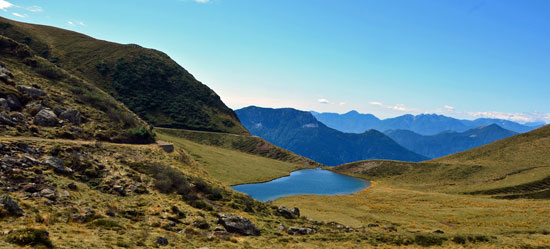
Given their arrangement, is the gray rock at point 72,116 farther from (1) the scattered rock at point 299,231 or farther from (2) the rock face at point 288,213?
(1) the scattered rock at point 299,231

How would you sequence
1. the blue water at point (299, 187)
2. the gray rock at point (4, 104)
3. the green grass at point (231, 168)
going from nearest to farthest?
the gray rock at point (4, 104) < the blue water at point (299, 187) < the green grass at point (231, 168)

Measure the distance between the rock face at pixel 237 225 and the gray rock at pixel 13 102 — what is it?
44.4m

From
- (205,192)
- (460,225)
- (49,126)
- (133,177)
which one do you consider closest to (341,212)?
(460,225)

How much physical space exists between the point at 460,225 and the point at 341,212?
2451 cm

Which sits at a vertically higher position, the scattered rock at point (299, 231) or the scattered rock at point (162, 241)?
the scattered rock at point (162, 241)

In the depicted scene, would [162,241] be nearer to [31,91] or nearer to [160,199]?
[160,199]

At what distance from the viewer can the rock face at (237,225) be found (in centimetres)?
3688

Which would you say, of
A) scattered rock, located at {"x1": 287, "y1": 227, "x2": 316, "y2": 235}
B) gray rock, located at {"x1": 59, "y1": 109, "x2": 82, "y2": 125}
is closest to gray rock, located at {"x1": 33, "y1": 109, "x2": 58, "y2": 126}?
gray rock, located at {"x1": 59, "y1": 109, "x2": 82, "y2": 125}

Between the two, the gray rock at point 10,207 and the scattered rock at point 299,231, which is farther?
the scattered rock at point 299,231

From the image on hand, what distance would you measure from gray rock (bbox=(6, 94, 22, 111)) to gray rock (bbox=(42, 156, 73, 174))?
22113 millimetres

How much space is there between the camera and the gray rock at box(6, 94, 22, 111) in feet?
161

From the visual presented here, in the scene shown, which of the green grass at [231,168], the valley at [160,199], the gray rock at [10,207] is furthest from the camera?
the green grass at [231,168]

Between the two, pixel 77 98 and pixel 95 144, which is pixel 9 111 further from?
pixel 77 98

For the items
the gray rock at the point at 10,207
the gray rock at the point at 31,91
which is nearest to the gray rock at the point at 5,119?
the gray rock at the point at 31,91
